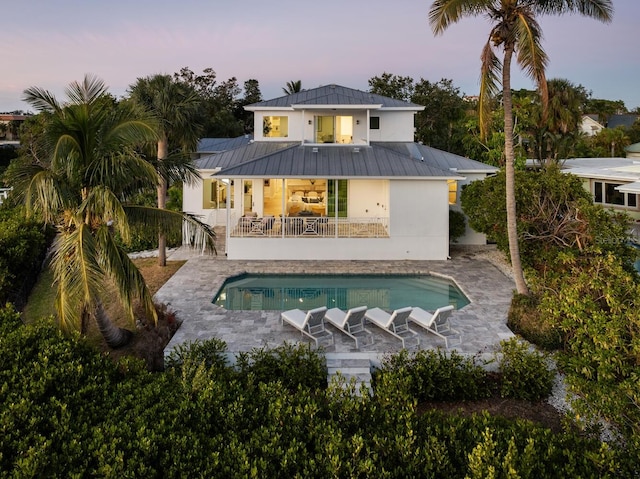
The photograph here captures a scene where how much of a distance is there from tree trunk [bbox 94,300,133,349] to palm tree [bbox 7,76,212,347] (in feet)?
0.20

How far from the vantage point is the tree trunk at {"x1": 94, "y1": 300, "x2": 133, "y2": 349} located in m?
9.22

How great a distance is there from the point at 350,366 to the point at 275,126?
19.1 meters

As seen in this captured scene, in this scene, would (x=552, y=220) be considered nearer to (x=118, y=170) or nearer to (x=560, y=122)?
(x=118, y=170)

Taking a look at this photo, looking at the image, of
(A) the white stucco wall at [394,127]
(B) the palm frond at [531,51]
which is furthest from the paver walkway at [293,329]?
(A) the white stucco wall at [394,127]

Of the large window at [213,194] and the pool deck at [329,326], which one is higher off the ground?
the large window at [213,194]

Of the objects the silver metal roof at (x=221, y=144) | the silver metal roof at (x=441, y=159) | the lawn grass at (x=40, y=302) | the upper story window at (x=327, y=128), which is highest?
the silver metal roof at (x=221, y=144)

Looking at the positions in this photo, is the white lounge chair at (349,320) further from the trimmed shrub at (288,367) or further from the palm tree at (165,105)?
the palm tree at (165,105)

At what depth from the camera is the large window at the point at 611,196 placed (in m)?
26.5

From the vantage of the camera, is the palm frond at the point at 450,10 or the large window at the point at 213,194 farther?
the large window at the point at 213,194

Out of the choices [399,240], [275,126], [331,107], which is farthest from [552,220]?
[275,126]

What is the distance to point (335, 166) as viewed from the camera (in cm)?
1962

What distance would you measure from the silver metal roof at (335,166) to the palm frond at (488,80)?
24.2 ft

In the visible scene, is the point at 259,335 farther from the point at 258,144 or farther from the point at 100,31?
the point at 100,31

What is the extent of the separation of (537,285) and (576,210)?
3599mm
